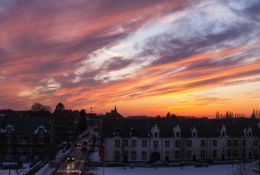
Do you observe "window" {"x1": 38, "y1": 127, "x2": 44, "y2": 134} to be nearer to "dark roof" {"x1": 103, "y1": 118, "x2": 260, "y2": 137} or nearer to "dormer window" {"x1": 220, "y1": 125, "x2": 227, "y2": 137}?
"dark roof" {"x1": 103, "y1": 118, "x2": 260, "y2": 137}

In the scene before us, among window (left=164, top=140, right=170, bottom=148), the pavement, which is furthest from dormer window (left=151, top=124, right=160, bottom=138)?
the pavement

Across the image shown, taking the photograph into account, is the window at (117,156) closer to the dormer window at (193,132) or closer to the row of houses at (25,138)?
the row of houses at (25,138)

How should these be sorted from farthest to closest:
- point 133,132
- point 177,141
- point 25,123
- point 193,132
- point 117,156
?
point 25,123
point 193,132
point 177,141
point 133,132
point 117,156

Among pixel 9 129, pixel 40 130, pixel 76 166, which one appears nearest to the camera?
pixel 76 166

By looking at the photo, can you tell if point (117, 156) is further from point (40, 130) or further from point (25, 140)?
point (25, 140)

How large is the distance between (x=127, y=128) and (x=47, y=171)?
69.8 feet

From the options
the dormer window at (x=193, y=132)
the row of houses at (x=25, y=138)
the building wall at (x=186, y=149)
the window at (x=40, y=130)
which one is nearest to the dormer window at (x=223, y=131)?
the building wall at (x=186, y=149)

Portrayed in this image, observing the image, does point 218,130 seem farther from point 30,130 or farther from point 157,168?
point 30,130

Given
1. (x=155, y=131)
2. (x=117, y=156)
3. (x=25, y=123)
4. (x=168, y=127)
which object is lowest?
(x=117, y=156)

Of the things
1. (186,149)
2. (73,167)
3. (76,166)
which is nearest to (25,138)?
(76,166)

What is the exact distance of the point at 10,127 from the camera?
308 feet

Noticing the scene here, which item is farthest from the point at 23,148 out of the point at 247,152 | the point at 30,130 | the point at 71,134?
the point at 71,134

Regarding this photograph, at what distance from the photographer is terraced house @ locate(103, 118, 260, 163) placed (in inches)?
3361

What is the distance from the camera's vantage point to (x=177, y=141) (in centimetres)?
8838
